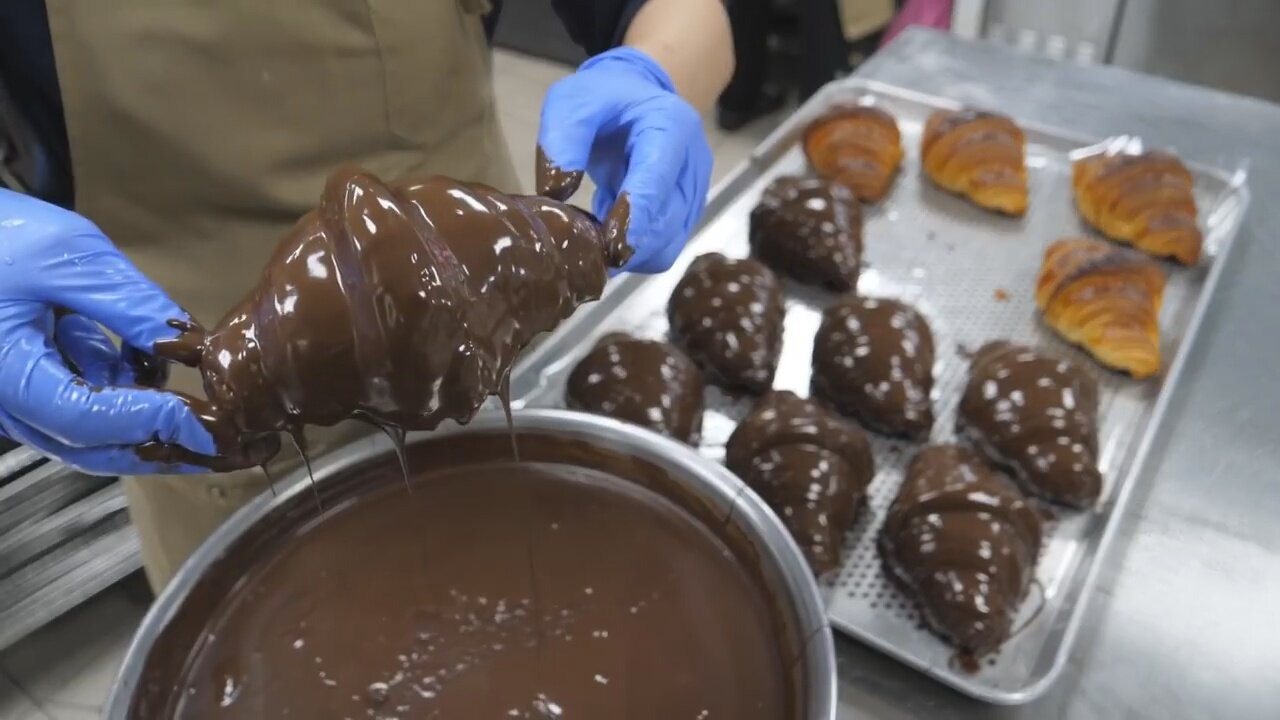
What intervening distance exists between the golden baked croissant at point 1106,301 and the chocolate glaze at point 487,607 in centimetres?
66

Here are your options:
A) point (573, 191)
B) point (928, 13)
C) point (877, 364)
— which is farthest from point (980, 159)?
point (928, 13)

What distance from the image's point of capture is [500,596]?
731 millimetres

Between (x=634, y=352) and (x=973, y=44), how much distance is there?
3.46 feet

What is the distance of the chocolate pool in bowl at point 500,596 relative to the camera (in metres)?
0.67

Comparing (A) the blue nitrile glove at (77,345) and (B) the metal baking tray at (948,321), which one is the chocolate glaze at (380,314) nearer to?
(A) the blue nitrile glove at (77,345)

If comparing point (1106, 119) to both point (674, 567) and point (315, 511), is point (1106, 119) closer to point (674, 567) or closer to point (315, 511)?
point (674, 567)

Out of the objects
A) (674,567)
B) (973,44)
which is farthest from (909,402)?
(973,44)

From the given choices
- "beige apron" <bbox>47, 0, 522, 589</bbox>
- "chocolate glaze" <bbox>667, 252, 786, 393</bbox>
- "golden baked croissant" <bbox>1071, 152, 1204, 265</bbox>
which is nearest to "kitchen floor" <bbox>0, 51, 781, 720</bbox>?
"beige apron" <bbox>47, 0, 522, 589</bbox>

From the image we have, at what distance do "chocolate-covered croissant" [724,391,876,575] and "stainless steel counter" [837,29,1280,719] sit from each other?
0.36ft

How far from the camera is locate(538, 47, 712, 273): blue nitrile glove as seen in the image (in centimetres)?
81

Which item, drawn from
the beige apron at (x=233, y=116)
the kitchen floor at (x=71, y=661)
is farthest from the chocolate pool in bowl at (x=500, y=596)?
the kitchen floor at (x=71, y=661)

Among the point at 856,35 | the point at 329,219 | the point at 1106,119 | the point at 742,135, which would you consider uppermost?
the point at 329,219

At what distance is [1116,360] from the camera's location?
3.79ft

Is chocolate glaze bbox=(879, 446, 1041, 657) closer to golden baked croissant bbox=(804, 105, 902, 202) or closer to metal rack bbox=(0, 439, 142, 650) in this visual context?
golden baked croissant bbox=(804, 105, 902, 202)
